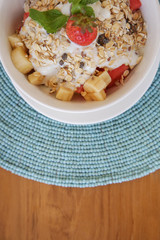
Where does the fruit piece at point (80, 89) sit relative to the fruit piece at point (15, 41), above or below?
below

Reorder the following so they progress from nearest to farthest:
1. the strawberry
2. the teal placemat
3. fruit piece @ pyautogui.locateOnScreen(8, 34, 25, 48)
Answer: the strawberry
fruit piece @ pyautogui.locateOnScreen(8, 34, 25, 48)
the teal placemat

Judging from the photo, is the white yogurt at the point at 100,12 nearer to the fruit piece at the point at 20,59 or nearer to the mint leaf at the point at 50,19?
the mint leaf at the point at 50,19

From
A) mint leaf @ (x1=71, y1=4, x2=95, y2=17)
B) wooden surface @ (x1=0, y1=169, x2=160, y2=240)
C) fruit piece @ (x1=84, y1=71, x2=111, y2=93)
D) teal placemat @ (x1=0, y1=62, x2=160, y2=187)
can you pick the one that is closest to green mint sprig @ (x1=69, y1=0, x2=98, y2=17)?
mint leaf @ (x1=71, y1=4, x2=95, y2=17)

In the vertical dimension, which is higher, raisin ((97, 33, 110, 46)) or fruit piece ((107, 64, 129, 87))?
raisin ((97, 33, 110, 46))

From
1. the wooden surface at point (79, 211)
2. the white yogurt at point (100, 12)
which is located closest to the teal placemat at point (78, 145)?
the wooden surface at point (79, 211)

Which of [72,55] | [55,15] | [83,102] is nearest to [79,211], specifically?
[83,102]

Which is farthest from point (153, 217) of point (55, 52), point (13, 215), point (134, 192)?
point (55, 52)

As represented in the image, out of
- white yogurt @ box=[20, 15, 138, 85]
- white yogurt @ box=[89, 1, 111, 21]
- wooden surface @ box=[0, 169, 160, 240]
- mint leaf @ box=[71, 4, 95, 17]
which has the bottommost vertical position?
wooden surface @ box=[0, 169, 160, 240]

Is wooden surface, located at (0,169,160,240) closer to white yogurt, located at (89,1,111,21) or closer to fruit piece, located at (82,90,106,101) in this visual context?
fruit piece, located at (82,90,106,101)

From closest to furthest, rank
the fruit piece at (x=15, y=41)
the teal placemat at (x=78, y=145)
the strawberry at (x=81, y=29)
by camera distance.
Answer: the strawberry at (x=81, y=29)
the fruit piece at (x=15, y=41)
the teal placemat at (x=78, y=145)
